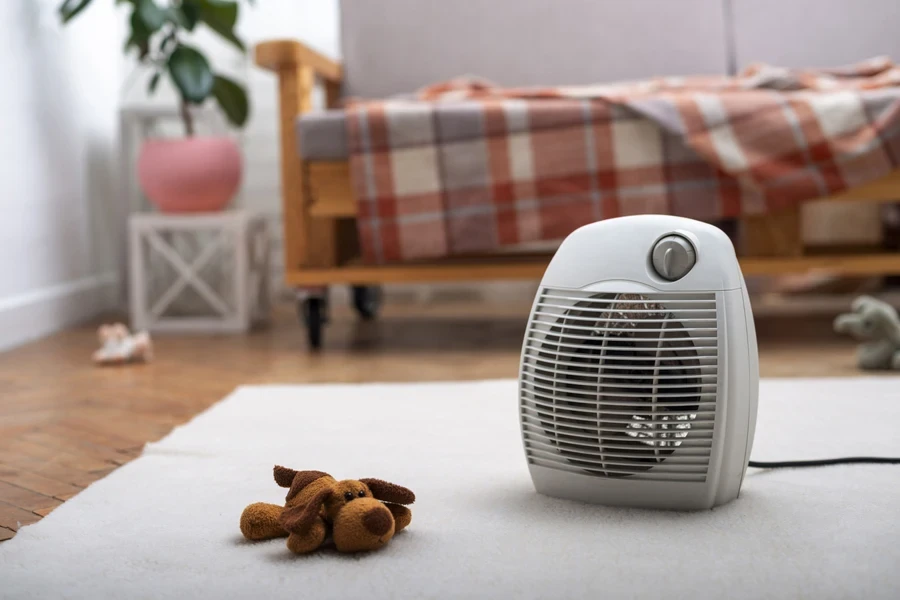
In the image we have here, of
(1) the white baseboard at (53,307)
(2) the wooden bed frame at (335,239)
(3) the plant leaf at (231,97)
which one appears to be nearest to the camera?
(2) the wooden bed frame at (335,239)

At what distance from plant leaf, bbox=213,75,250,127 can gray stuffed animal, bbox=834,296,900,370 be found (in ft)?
5.08

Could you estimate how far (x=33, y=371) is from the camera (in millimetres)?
1922

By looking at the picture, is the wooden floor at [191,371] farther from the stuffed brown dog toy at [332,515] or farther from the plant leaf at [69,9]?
the plant leaf at [69,9]

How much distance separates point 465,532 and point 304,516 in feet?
0.48

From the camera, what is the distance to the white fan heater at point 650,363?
34.5 inches

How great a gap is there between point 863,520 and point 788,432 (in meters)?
0.36

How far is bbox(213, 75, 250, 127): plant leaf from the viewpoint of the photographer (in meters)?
2.54

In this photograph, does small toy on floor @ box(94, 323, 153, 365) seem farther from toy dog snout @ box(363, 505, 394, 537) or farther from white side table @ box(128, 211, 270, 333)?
toy dog snout @ box(363, 505, 394, 537)

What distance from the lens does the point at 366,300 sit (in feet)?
8.46

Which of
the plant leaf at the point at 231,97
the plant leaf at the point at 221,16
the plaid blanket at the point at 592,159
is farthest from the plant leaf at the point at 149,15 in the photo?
the plaid blanket at the point at 592,159

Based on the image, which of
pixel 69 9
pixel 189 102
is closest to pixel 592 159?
pixel 189 102

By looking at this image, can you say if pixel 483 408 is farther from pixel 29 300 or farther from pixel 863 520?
pixel 29 300

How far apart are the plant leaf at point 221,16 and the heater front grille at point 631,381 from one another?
69.4 inches

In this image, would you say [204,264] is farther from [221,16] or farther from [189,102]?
[221,16]
